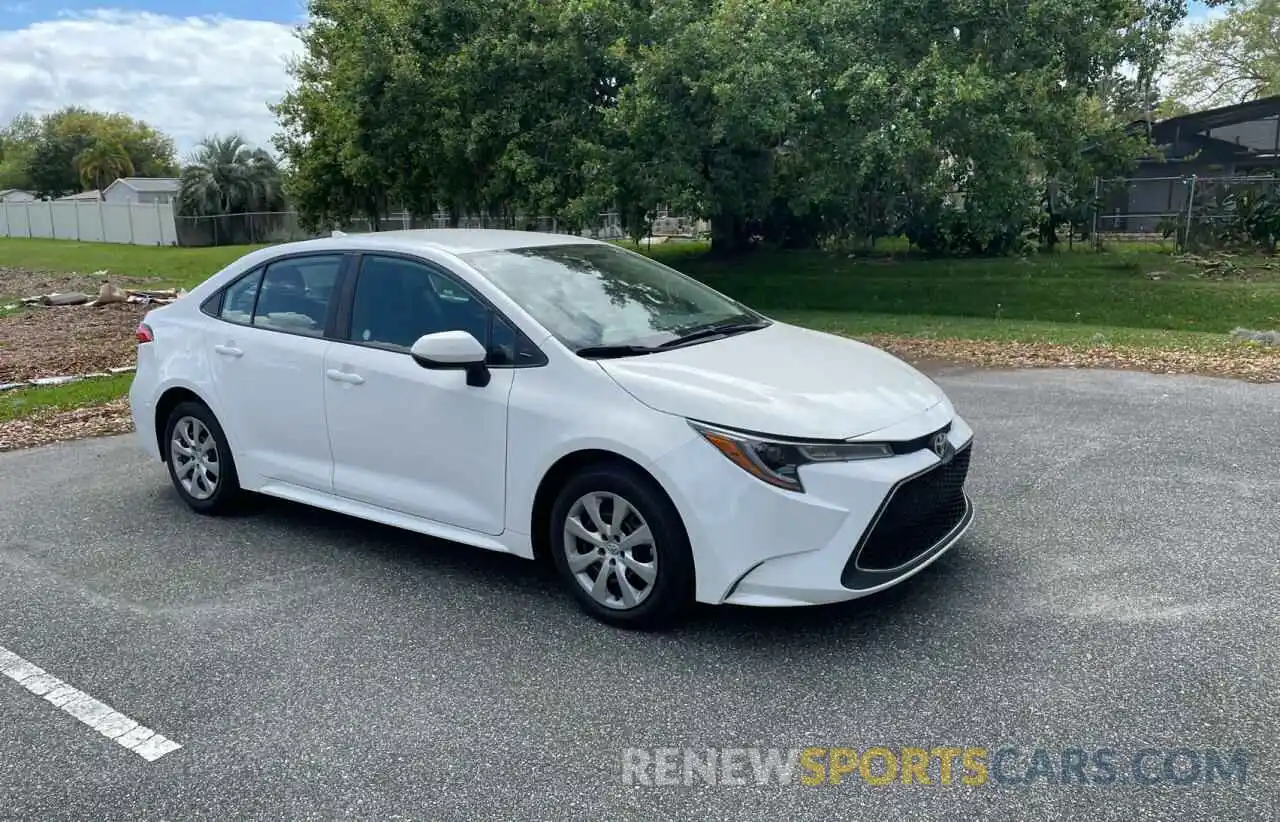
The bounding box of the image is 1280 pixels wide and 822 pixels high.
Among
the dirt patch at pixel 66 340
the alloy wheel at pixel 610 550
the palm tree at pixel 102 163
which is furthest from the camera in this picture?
the palm tree at pixel 102 163

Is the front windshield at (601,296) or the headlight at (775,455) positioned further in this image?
the front windshield at (601,296)

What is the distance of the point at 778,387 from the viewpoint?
4074 millimetres

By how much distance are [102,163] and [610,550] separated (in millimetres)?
92810

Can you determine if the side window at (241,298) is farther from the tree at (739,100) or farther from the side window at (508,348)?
the tree at (739,100)

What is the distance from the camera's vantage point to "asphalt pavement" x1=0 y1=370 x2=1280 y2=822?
3.10 meters

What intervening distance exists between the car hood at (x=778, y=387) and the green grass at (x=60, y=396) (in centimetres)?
739

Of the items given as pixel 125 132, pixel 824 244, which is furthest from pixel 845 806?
pixel 125 132

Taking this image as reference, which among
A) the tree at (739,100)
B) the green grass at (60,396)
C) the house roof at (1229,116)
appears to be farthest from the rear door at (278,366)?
the house roof at (1229,116)

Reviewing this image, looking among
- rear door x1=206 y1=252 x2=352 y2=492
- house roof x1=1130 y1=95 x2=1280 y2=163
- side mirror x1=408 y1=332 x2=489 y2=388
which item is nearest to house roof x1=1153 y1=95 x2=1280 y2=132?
house roof x1=1130 y1=95 x2=1280 y2=163

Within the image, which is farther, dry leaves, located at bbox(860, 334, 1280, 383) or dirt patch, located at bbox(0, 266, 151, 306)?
dirt patch, located at bbox(0, 266, 151, 306)

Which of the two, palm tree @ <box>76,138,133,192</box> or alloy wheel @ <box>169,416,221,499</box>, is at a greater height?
palm tree @ <box>76,138,133,192</box>

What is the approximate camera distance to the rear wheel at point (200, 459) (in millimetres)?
5695

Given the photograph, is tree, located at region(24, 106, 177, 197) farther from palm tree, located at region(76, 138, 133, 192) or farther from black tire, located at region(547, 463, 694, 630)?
black tire, located at region(547, 463, 694, 630)

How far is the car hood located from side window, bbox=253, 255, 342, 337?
185cm
